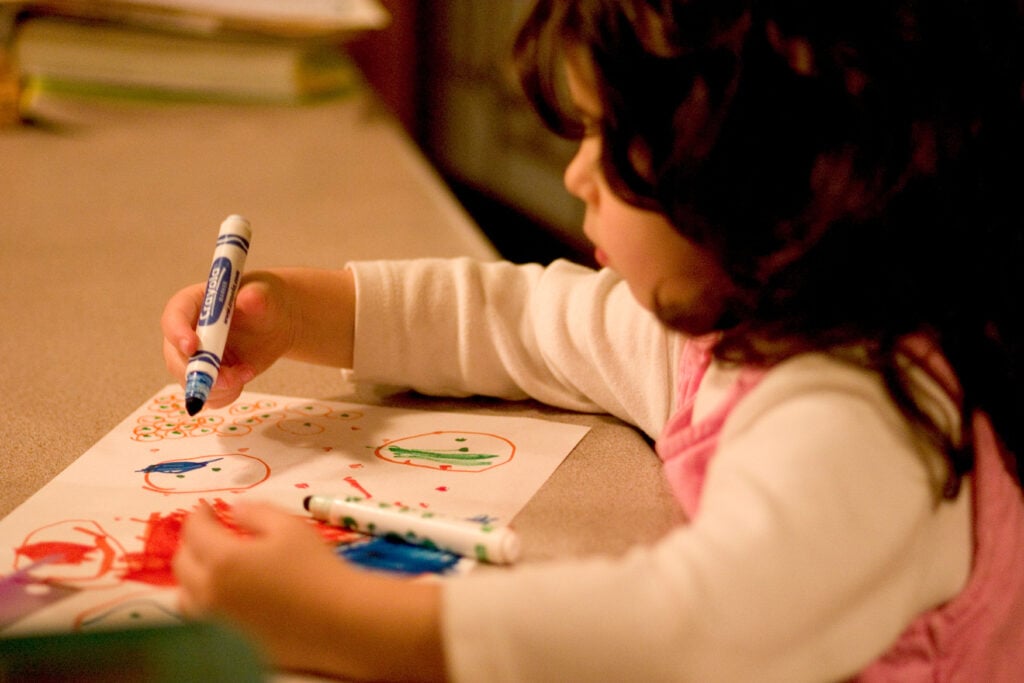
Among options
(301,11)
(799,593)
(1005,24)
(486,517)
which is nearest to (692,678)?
(799,593)

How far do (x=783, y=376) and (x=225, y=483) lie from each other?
299 mm

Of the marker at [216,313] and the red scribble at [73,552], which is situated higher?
the marker at [216,313]

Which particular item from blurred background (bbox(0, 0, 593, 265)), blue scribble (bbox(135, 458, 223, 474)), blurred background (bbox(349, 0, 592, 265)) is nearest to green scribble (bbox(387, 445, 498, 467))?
blue scribble (bbox(135, 458, 223, 474))

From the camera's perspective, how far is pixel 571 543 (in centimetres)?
48

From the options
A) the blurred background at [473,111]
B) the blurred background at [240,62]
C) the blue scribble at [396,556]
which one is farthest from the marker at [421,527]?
the blurred background at [473,111]

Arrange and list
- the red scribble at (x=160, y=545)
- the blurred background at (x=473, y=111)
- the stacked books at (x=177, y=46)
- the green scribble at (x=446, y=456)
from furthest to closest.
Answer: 1. the blurred background at (x=473, y=111)
2. the stacked books at (x=177, y=46)
3. the green scribble at (x=446, y=456)
4. the red scribble at (x=160, y=545)

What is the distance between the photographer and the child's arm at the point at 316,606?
369 millimetres

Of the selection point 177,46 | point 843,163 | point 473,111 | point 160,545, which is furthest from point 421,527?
point 473,111

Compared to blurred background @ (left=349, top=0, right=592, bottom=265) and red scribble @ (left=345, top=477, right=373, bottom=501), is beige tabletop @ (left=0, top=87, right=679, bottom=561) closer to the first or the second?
red scribble @ (left=345, top=477, right=373, bottom=501)

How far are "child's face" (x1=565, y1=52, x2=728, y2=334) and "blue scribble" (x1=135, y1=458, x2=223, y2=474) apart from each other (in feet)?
0.84

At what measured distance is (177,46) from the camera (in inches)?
54.1

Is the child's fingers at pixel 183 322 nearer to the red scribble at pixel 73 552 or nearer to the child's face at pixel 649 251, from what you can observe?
the red scribble at pixel 73 552

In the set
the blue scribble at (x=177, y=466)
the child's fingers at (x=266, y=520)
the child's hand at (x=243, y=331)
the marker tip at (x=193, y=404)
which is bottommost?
the blue scribble at (x=177, y=466)

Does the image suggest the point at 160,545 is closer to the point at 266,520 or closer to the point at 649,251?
the point at 266,520
